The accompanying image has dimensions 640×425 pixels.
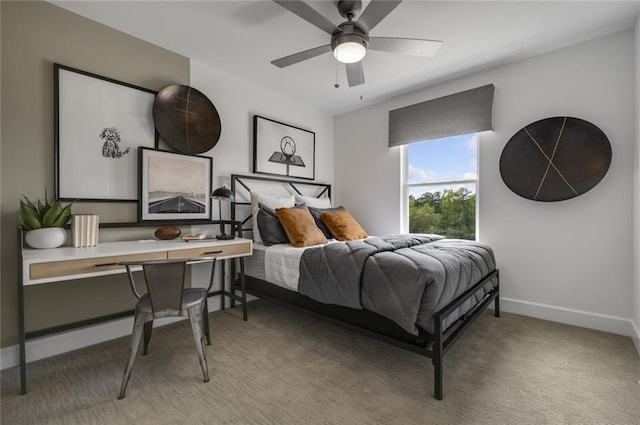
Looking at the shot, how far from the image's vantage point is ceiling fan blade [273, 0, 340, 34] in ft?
5.32

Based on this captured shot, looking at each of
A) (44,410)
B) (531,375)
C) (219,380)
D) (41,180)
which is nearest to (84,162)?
(41,180)

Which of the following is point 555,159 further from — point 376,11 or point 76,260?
point 76,260

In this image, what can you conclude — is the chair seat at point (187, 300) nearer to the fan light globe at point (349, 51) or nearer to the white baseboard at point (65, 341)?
the white baseboard at point (65, 341)

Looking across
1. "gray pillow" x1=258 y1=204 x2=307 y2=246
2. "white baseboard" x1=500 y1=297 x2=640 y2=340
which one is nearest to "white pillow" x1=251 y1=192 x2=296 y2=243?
"gray pillow" x1=258 y1=204 x2=307 y2=246

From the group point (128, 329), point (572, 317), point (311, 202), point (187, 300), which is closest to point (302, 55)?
point (311, 202)

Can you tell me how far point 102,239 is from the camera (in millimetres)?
2266

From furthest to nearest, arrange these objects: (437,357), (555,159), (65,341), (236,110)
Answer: (236,110)
(555,159)
(65,341)
(437,357)

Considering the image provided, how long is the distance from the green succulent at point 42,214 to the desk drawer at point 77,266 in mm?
435

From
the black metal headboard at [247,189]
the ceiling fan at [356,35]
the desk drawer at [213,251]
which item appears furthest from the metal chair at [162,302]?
the ceiling fan at [356,35]

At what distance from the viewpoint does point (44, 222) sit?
186cm

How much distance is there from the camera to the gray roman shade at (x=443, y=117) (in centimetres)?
303

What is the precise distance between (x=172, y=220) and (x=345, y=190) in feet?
8.41

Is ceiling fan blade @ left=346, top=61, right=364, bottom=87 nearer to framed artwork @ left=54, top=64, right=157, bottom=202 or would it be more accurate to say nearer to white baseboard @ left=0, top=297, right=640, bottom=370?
framed artwork @ left=54, top=64, right=157, bottom=202

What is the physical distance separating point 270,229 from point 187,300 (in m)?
1.21
